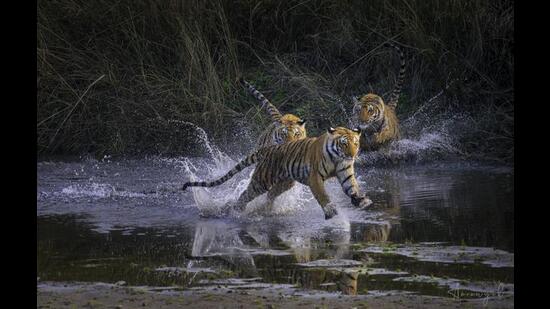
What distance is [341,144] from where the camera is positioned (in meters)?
9.14

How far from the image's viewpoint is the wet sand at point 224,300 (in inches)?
239

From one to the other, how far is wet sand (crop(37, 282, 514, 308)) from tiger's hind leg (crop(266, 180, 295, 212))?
3.12 metres

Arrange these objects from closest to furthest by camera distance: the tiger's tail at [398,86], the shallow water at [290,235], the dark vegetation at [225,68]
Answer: the shallow water at [290,235]
the tiger's tail at [398,86]
the dark vegetation at [225,68]

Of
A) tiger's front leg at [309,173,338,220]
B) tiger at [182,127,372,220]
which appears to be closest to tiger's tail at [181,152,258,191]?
tiger at [182,127,372,220]

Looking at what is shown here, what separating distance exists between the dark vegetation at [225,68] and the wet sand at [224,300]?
6.81 meters

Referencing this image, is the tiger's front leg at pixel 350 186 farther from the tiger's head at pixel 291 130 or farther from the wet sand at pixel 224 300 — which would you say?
the wet sand at pixel 224 300

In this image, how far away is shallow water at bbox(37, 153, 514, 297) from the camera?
22.3 feet

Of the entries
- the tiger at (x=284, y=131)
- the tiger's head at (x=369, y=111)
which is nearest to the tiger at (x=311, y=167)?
the tiger at (x=284, y=131)

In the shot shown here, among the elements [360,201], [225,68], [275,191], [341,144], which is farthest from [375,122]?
[360,201]

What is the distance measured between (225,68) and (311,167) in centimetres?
550

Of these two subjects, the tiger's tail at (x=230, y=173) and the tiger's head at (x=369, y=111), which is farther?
the tiger's head at (x=369, y=111)

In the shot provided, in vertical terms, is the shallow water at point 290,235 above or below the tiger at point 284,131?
below

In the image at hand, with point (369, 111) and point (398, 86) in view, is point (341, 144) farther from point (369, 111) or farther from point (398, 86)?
point (398, 86)

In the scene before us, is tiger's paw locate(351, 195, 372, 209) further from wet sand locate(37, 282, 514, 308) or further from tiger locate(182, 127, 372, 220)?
wet sand locate(37, 282, 514, 308)
